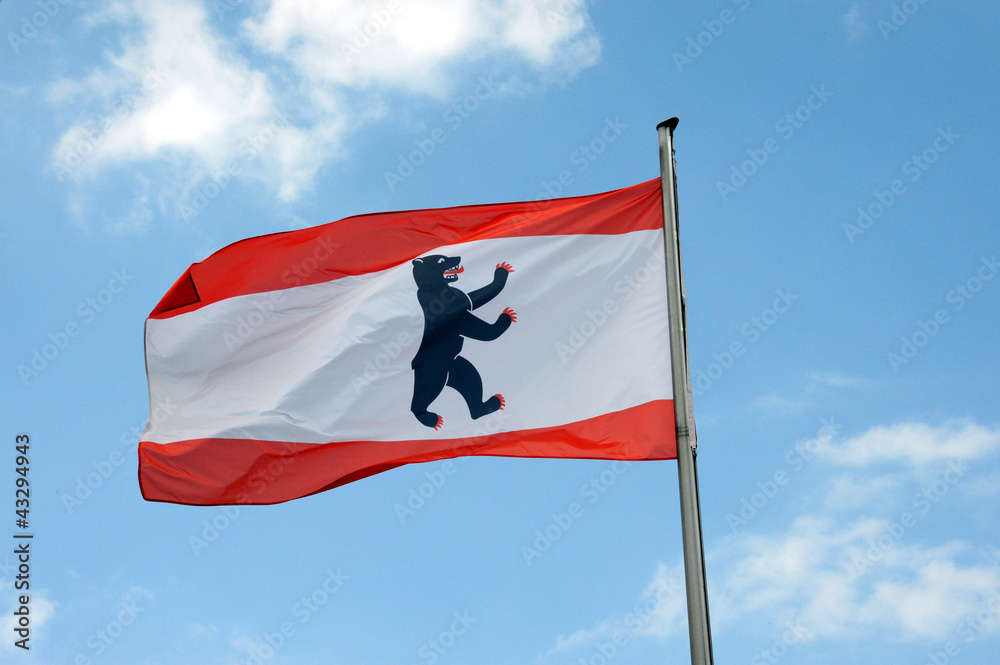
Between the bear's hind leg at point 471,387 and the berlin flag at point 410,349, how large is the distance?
1 cm

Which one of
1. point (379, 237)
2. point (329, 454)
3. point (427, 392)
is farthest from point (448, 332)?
point (329, 454)

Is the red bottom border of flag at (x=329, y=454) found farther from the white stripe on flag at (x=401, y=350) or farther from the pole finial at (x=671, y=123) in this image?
the pole finial at (x=671, y=123)

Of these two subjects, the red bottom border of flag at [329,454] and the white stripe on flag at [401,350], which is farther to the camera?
the white stripe on flag at [401,350]

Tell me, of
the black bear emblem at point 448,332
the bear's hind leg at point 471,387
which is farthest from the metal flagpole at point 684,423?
the bear's hind leg at point 471,387

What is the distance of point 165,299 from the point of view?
1264cm

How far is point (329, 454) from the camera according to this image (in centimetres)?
1120

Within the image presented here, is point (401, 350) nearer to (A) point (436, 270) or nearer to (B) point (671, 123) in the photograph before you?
(A) point (436, 270)

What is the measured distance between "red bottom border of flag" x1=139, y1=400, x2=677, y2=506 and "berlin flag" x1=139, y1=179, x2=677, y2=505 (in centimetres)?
2

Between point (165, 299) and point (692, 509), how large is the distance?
22.6 ft

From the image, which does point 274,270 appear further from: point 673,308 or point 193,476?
point 673,308

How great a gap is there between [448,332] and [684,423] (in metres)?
3.06

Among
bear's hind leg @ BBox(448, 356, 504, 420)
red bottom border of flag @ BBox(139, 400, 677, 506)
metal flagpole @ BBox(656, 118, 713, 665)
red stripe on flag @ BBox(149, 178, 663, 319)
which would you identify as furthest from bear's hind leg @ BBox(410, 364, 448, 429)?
metal flagpole @ BBox(656, 118, 713, 665)

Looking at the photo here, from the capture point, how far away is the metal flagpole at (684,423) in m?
8.21

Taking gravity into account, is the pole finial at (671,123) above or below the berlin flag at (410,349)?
above
